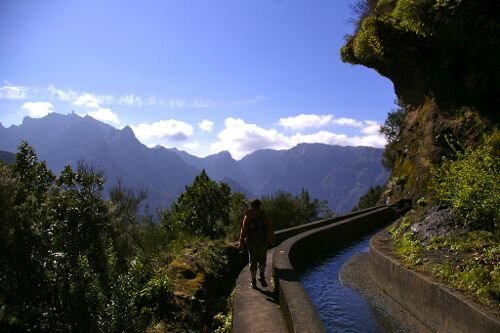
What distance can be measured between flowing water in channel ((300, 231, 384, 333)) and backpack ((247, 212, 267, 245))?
1795 mm

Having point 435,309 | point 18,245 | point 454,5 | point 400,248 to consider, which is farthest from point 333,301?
point 454,5

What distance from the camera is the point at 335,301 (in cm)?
933

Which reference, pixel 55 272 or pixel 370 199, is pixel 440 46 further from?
pixel 370 199

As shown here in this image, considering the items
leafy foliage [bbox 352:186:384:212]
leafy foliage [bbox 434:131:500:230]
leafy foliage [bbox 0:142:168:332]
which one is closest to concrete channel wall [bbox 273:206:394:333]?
leafy foliage [bbox 0:142:168:332]

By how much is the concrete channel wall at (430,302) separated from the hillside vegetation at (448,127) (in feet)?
0.83

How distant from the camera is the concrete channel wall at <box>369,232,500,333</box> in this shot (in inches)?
218

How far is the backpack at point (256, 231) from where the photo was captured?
845 cm

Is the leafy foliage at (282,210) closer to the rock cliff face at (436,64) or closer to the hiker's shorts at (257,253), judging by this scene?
the rock cliff face at (436,64)

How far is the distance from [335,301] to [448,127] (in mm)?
8359

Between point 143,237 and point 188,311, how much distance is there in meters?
10.3

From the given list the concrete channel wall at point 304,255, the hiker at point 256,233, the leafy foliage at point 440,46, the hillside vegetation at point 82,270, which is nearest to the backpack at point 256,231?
the hiker at point 256,233

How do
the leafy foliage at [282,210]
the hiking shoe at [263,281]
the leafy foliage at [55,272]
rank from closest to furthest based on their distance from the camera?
1. the leafy foliage at [55,272]
2. the hiking shoe at [263,281]
3. the leafy foliage at [282,210]

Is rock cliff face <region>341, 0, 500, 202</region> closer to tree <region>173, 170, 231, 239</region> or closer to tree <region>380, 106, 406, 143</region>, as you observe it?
tree <region>173, 170, 231, 239</region>

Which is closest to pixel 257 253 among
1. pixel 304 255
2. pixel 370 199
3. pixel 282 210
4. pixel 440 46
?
pixel 304 255
